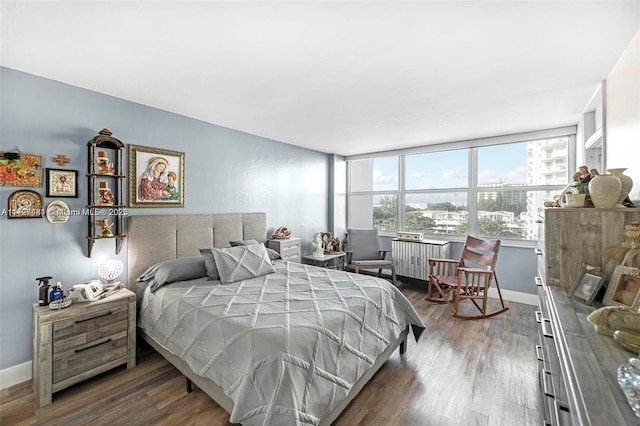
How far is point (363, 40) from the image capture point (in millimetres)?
1801

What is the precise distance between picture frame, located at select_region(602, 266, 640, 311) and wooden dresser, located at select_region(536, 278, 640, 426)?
0.32 ft

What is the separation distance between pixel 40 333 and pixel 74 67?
2034mm

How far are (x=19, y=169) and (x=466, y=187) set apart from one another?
Result: 18.1 feet

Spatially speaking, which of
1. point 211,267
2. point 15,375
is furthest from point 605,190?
point 15,375

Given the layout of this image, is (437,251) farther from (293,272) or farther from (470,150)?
(293,272)

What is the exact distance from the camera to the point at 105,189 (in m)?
2.66

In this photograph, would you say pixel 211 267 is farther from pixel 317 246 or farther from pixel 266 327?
pixel 317 246

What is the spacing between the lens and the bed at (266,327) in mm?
1523

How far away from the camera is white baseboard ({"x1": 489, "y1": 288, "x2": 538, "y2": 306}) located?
404 centimetres

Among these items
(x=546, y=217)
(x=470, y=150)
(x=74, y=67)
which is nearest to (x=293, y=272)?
(x=546, y=217)

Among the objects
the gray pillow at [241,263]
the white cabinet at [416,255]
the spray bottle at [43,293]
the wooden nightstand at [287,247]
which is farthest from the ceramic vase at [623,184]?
the spray bottle at [43,293]

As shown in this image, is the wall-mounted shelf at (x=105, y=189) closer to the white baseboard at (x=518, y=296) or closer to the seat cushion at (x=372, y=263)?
the seat cushion at (x=372, y=263)

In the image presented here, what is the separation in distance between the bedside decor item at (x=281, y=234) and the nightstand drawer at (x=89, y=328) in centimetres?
226

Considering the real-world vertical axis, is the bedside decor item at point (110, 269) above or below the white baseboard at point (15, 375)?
above
